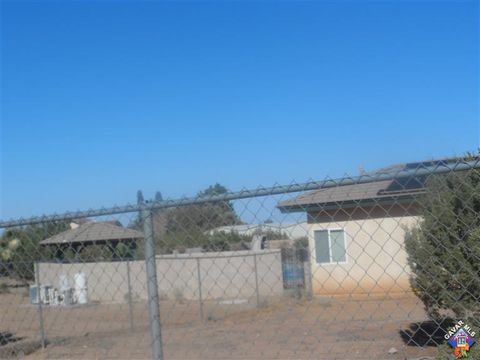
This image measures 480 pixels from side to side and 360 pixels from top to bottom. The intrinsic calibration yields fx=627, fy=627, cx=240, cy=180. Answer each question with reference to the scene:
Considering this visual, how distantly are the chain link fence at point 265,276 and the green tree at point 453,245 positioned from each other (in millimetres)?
28

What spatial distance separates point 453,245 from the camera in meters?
5.87

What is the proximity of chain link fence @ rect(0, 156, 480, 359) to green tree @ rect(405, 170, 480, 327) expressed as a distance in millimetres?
28

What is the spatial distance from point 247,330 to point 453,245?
25.8 ft

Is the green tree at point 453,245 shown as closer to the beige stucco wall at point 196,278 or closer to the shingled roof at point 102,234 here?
the shingled roof at point 102,234

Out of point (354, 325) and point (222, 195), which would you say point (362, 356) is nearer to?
point (354, 325)

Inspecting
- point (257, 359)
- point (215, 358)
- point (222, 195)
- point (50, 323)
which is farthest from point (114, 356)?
point (222, 195)

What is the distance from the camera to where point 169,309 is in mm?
18344

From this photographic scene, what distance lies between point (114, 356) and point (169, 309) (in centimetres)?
781

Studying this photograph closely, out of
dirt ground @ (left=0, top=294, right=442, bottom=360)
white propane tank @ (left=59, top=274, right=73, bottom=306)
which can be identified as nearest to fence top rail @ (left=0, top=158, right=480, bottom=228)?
dirt ground @ (left=0, top=294, right=442, bottom=360)

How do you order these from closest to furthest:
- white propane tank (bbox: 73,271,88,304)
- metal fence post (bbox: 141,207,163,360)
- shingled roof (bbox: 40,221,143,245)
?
metal fence post (bbox: 141,207,163,360)
shingled roof (bbox: 40,221,143,245)
white propane tank (bbox: 73,271,88,304)

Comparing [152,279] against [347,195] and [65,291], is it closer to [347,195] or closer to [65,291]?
[347,195]

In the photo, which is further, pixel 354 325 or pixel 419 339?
pixel 354 325

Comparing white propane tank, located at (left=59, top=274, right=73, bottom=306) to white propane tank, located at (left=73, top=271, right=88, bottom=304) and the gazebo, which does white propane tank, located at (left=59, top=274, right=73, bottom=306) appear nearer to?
white propane tank, located at (left=73, top=271, right=88, bottom=304)

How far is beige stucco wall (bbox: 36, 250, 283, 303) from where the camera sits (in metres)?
19.2
